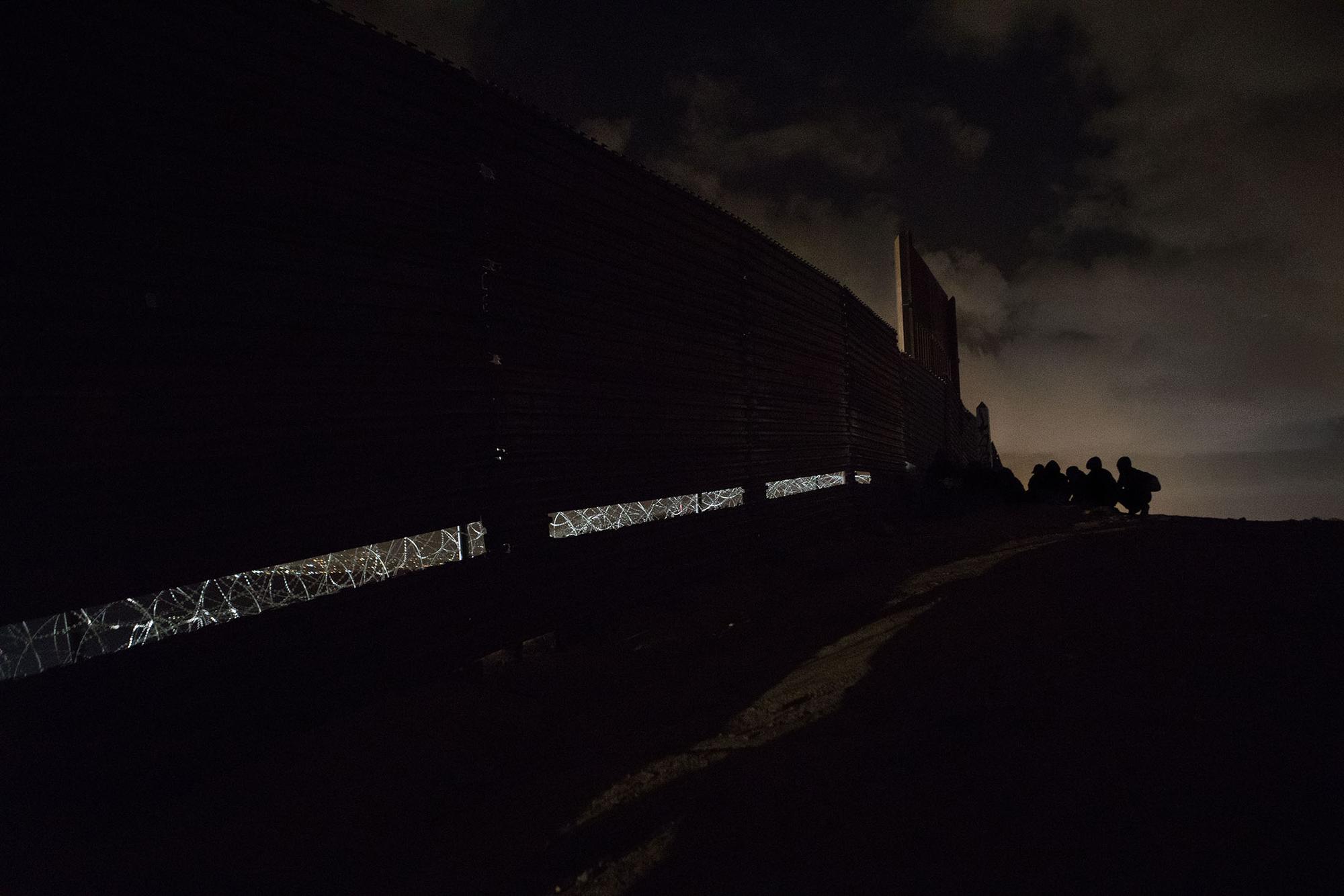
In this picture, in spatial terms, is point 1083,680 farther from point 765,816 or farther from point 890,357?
point 890,357

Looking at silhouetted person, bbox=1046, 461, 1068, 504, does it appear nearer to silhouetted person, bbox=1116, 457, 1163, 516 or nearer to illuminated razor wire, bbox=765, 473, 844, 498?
silhouetted person, bbox=1116, 457, 1163, 516

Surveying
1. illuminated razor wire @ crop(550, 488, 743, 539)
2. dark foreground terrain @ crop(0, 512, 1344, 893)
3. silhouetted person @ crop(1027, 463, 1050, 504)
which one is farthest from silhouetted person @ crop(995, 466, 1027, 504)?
dark foreground terrain @ crop(0, 512, 1344, 893)

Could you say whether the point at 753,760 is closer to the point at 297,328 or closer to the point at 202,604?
the point at 202,604

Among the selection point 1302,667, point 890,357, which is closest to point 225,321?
point 1302,667

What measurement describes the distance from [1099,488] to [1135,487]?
28.1 inches

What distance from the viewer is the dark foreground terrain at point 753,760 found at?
5.14 feet

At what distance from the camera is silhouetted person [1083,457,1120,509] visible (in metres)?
11.8

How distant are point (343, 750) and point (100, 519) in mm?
1372

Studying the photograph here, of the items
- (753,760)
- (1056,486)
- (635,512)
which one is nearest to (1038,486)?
(1056,486)

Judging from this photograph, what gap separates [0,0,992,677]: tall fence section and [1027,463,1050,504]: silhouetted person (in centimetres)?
1050

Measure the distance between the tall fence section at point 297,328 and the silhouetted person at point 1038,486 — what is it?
10505mm

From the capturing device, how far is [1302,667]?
7.20 ft

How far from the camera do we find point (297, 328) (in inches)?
118

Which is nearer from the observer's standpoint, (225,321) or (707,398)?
(225,321)
